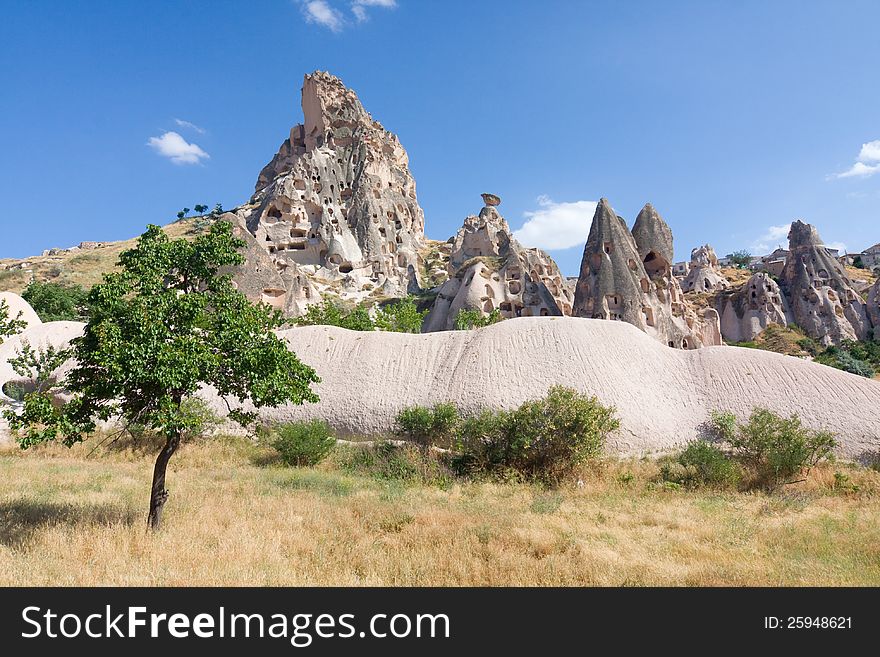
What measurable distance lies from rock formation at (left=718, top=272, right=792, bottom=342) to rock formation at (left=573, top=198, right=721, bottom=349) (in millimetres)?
16784

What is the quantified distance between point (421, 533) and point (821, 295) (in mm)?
62663

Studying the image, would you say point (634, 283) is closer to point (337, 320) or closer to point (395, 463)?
point (337, 320)

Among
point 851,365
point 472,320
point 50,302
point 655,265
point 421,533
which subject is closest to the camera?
point 421,533

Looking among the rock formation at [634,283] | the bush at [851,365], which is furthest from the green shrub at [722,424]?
the rock formation at [634,283]

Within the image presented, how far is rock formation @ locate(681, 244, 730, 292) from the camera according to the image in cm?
A: 7262

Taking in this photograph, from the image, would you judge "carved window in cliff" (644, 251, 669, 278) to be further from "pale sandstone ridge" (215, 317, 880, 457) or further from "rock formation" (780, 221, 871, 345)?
"pale sandstone ridge" (215, 317, 880, 457)

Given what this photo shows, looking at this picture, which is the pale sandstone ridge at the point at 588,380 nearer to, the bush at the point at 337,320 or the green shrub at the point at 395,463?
the green shrub at the point at 395,463

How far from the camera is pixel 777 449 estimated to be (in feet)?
40.2

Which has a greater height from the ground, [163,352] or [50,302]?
[50,302]

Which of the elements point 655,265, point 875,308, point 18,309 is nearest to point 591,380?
point 18,309

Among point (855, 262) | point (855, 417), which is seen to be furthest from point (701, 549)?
point (855, 262)

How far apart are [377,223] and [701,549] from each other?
6496 cm

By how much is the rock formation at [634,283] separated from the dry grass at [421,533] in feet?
87.4

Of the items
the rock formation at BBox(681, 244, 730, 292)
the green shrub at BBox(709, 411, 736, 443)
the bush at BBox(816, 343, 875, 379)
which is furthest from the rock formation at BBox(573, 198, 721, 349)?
the rock formation at BBox(681, 244, 730, 292)
